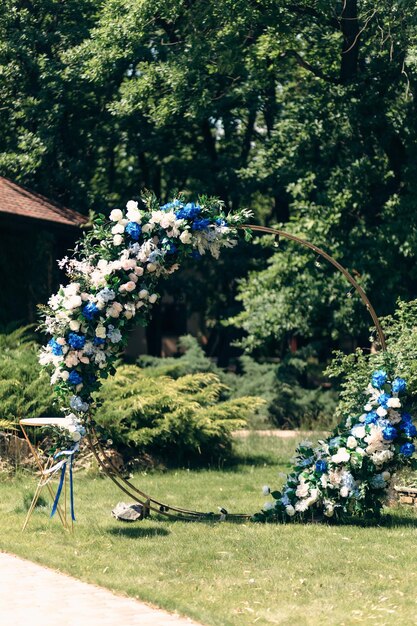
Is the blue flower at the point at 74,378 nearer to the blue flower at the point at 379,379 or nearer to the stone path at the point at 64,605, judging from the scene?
the stone path at the point at 64,605

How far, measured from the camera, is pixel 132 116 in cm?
2448

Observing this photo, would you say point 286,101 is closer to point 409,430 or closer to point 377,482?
point 409,430

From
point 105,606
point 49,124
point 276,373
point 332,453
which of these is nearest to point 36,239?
point 49,124

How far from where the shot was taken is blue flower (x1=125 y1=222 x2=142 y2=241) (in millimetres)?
10859

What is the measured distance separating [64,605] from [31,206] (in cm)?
1423

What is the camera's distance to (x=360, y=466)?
10883 millimetres

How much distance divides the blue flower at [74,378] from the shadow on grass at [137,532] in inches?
59.2

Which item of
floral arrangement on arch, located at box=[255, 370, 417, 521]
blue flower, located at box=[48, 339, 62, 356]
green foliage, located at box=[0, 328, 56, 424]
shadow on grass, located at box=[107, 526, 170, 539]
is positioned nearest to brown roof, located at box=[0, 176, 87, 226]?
green foliage, located at box=[0, 328, 56, 424]

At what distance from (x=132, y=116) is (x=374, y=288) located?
26.6 ft

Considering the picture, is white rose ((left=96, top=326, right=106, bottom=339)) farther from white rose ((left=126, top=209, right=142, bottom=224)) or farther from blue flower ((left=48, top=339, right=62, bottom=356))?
white rose ((left=126, top=209, right=142, bottom=224))

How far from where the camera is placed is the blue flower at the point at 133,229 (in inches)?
428

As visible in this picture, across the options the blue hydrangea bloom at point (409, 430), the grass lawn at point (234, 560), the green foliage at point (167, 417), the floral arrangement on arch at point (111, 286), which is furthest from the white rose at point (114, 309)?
the green foliage at point (167, 417)

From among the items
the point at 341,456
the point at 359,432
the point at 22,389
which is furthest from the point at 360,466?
the point at 22,389

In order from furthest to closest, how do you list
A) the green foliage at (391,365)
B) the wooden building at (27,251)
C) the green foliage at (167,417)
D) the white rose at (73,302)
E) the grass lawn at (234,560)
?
the wooden building at (27,251) → the green foliage at (167,417) → the green foliage at (391,365) → the white rose at (73,302) → the grass lawn at (234,560)
